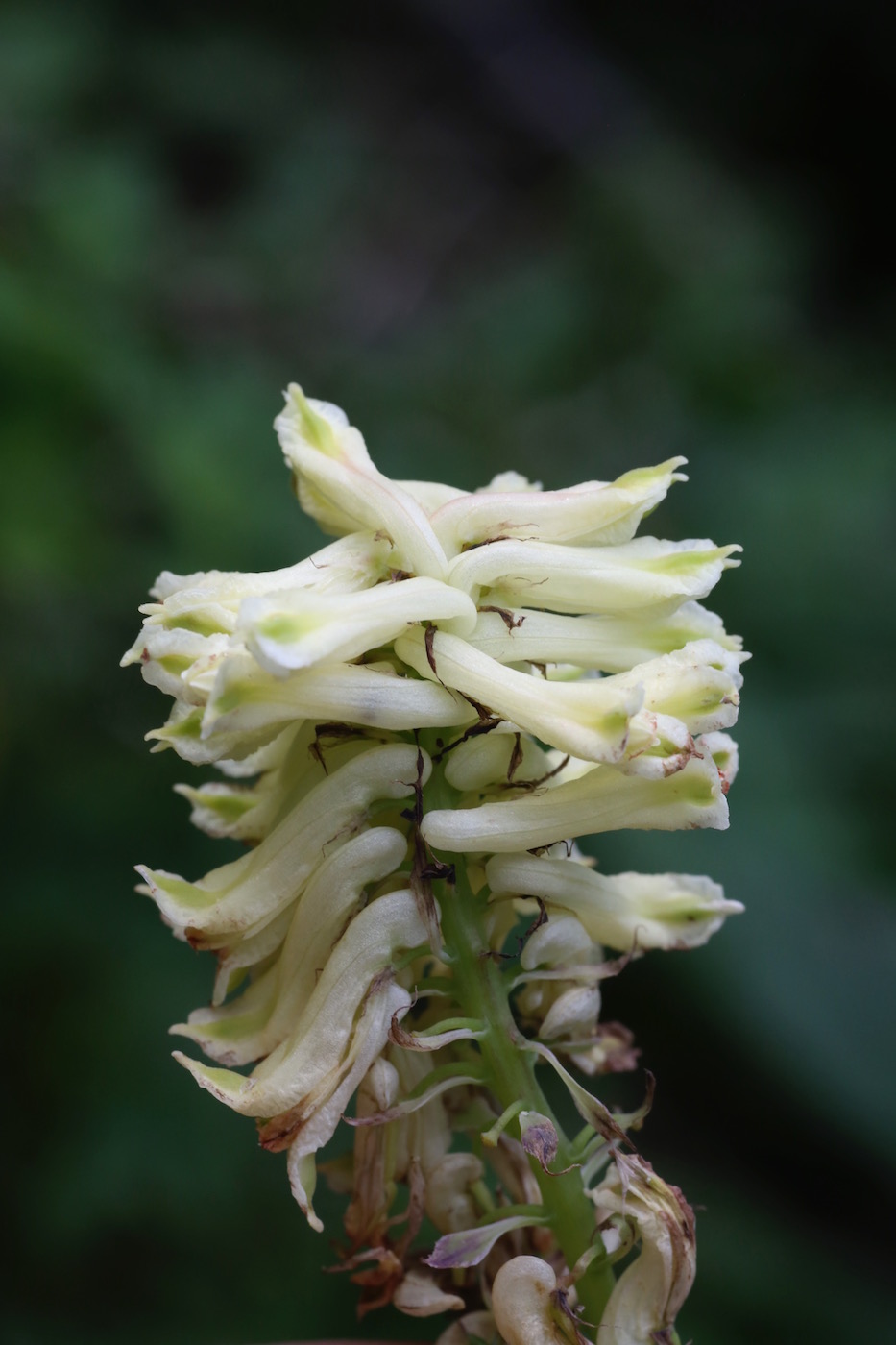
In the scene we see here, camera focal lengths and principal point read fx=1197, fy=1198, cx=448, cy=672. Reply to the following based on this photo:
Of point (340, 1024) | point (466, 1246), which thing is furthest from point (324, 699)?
point (466, 1246)

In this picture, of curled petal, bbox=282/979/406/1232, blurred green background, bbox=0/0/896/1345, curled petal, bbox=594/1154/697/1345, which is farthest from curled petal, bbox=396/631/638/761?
blurred green background, bbox=0/0/896/1345

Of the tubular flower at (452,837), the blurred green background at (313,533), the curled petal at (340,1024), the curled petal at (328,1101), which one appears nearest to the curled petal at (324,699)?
the tubular flower at (452,837)

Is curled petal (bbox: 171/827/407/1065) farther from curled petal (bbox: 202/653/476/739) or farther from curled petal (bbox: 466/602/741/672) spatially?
curled petal (bbox: 466/602/741/672)

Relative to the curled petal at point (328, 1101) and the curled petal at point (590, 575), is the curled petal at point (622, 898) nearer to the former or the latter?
the curled petal at point (328, 1101)

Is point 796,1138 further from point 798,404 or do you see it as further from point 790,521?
point 798,404

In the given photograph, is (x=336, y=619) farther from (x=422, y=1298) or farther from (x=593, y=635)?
(x=422, y=1298)
